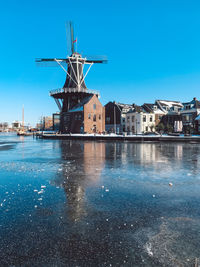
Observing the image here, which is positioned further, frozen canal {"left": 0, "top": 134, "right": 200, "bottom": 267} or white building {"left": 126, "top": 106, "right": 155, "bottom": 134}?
white building {"left": 126, "top": 106, "right": 155, "bottom": 134}

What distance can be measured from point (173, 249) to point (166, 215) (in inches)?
51.8

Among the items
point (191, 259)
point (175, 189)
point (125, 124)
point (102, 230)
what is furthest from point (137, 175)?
point (125, 124)

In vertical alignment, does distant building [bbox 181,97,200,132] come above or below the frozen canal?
above

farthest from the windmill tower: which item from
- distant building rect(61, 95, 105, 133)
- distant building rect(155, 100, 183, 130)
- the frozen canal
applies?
the frozen canal

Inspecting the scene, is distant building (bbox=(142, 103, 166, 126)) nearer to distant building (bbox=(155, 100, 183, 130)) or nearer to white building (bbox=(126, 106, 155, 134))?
distant building (bbox=(155, 100, 183, 130))

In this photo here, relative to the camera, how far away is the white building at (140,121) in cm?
6122

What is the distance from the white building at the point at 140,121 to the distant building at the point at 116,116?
3.72m

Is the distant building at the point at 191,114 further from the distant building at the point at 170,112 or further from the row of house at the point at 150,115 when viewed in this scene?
the distant building at the point at 170,112

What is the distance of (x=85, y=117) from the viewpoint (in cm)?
5347

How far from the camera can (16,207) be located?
5.07 metres

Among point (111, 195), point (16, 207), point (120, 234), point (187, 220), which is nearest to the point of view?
point (120, 234)

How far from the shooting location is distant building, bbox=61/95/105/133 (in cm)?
5375

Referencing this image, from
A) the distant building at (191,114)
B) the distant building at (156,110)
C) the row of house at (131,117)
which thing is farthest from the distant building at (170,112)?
the distant building at (191,114)

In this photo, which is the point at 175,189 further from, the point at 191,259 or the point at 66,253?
the point at 66,253
